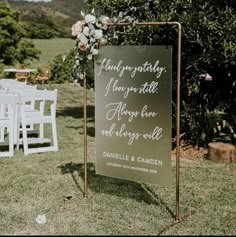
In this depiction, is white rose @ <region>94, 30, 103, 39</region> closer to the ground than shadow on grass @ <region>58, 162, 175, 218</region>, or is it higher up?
higher up

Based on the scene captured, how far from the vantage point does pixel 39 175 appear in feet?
21.0

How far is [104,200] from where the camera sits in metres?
5.34

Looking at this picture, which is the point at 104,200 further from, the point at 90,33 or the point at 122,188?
the point at 90,33

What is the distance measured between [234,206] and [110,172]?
1.24 metres

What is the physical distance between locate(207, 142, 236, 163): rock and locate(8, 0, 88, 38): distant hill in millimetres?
26543

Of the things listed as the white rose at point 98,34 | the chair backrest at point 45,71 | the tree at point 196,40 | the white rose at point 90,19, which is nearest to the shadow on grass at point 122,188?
the white rose at point 98,34

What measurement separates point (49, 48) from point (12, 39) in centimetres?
660

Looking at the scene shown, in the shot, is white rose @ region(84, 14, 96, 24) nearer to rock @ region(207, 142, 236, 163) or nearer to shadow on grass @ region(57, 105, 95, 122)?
rock @ region(207, 142, 236, 163)

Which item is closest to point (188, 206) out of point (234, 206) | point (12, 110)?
point (234, 206)

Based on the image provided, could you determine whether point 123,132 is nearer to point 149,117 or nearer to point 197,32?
point 149,117

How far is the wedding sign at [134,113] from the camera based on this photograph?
15.7ft

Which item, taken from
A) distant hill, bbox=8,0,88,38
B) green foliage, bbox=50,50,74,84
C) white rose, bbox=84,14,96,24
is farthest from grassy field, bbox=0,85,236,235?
distant hill, bbox=8,0,88,38

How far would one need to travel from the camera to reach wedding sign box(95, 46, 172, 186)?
188 inches

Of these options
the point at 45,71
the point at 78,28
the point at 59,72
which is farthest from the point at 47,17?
the point at 78,28
